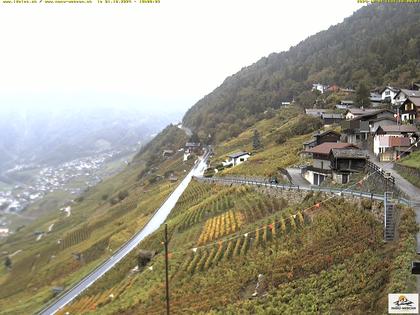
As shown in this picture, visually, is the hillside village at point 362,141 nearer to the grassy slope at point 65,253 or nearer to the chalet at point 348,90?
the grassy slope at point 65,253

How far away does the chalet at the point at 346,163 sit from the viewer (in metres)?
40.1

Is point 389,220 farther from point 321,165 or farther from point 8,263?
point 8,263

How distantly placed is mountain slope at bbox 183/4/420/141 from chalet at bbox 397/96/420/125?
3949cm

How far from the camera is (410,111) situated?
59812 millimetres

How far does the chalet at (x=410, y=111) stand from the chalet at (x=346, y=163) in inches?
823

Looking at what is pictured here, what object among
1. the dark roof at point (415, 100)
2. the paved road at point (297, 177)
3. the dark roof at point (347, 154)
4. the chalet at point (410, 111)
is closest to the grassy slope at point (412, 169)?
the dark roof at point (347, 154)

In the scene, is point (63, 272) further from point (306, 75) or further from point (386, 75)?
point (306, 75)

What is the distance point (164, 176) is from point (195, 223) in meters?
69.0

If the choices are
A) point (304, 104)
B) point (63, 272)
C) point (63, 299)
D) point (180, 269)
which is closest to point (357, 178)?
point (180, 269)

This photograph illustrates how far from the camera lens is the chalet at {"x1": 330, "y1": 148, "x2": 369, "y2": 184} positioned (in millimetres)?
40125

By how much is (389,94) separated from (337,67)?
63.2 metres

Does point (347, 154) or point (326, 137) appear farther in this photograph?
point (326, 137)

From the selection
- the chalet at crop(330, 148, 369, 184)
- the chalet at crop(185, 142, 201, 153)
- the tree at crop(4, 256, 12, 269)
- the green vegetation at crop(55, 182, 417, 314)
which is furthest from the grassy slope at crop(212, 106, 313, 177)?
the tree at crop(4, 256, 12, 269)

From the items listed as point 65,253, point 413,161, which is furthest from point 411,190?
point 65,253
